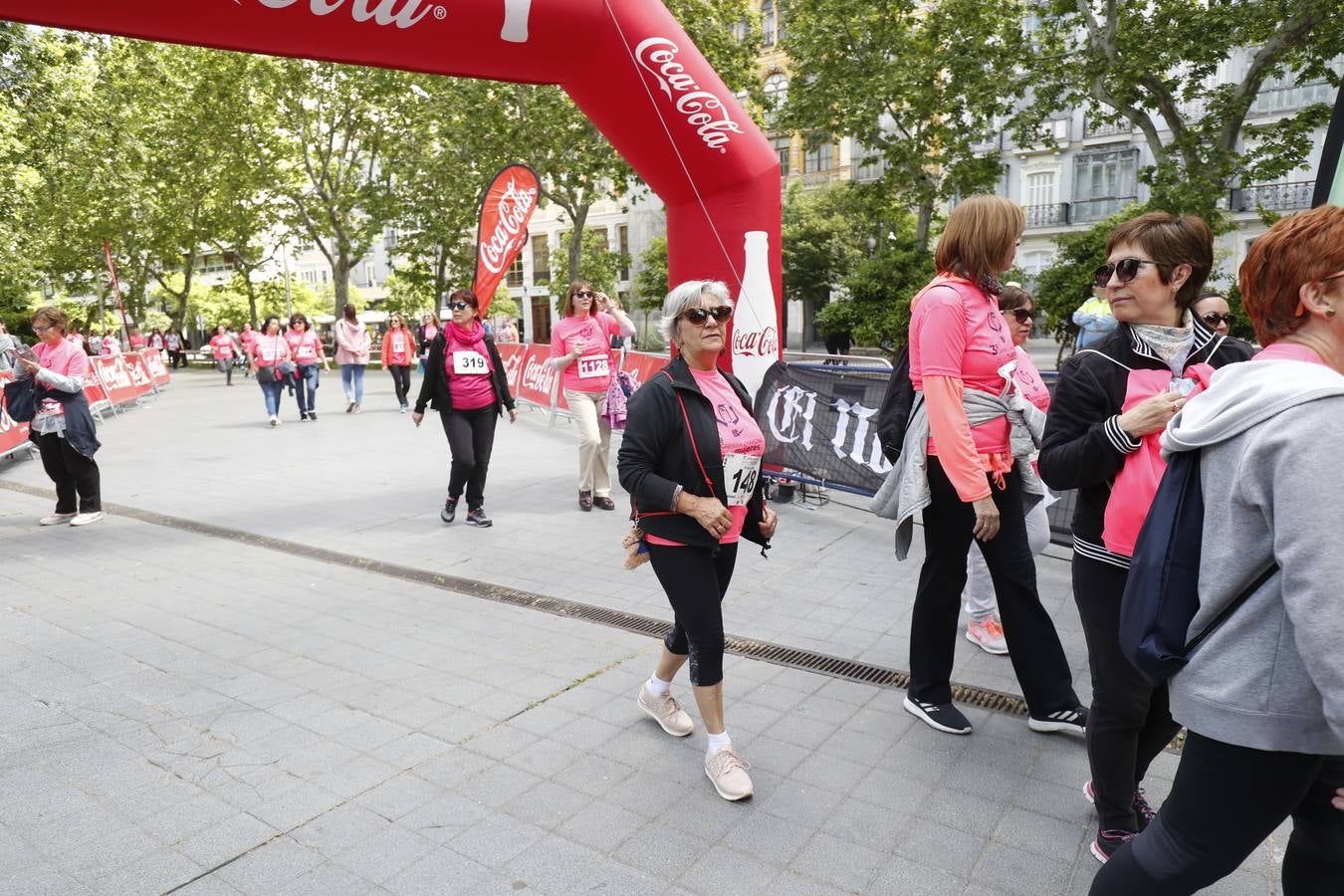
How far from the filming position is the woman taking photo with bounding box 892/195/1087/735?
10.4 ft

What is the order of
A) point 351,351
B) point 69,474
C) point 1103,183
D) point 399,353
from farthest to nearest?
point 1103,183
point 399,353
point 351,351
point 69,474

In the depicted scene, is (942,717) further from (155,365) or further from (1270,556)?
(155,365)

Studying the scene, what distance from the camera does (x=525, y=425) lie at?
13.7m

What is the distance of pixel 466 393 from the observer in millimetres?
7324

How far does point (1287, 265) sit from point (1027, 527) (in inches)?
109

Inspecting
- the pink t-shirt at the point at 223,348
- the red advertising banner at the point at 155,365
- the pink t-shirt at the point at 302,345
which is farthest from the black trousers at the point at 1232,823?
the pink t-shirt at the point at 223,348

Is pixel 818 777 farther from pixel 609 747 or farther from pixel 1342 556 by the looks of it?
pixel 1342 556

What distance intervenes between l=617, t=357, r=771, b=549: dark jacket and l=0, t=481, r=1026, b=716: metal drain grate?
1.41 m

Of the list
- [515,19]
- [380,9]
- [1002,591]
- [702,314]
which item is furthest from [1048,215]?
[702,314]

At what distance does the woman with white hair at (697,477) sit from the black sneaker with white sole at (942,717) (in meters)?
0.87

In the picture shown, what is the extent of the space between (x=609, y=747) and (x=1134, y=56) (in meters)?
15.5

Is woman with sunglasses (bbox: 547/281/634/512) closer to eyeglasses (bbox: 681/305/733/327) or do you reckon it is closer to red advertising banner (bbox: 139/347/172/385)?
A: eyeglasses (bbox: 681/305/733/327)

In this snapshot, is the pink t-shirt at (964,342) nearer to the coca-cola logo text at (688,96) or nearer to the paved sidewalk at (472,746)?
the paved sidewalk at (472,746)

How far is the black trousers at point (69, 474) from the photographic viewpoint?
7.73 meters
